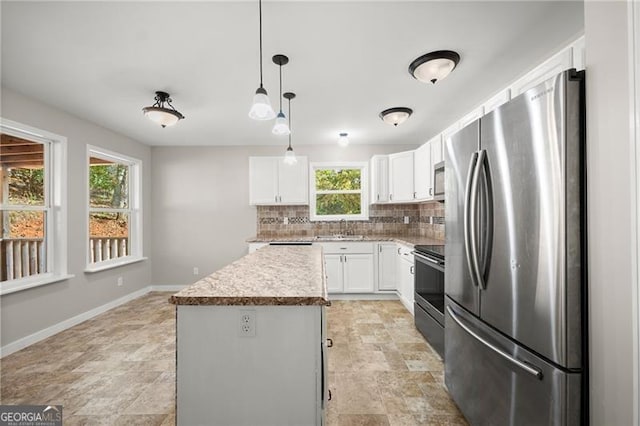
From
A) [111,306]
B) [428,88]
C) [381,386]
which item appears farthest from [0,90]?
[381,386]

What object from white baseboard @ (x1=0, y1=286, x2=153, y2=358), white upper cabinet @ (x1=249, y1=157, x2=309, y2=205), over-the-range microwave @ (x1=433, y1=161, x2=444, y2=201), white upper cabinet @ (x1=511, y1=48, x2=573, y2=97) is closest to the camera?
white upper cabinet @ (x1=511, y1=48, x2=573, y2=97)

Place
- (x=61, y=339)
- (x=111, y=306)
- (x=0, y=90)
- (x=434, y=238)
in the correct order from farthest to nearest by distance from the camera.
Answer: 1. (x=434, y=238)
2. (x=111, y=306)
3. (x=61, y=339)
4. (x=0, y=90)

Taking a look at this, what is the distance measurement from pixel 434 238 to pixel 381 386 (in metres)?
2.55

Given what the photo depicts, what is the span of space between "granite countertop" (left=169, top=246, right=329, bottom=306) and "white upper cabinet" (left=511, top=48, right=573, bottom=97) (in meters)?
1.62

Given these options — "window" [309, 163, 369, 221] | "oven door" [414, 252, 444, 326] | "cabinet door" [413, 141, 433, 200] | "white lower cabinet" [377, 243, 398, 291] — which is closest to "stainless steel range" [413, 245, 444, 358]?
"oven door" [414, 252, 444, 326]

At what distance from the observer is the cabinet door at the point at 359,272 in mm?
4230

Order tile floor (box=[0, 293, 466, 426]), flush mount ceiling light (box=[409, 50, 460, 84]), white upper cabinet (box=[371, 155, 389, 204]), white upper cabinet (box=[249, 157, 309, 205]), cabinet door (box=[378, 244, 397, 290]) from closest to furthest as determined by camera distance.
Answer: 1. tile floor (box=[0, 293, 466, 426])
2. flush mount ceiling light (box=[409, 50, 460, 84])
3. cabinet door (box=[378, 244, 397, 290])
4. white upper cabinet (box=[371, 155, 389, 204])
5. white upper cabinet (box=[249, 157, 309, 205])

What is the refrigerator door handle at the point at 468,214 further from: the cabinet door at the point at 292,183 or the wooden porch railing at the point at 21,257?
the wooden porch railing at the point at 21,257

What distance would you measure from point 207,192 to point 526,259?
4650 millimetres

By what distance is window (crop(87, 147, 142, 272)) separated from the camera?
13.0 ft

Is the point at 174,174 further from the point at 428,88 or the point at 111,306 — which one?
the point at 428,88

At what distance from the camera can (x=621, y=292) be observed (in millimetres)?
994

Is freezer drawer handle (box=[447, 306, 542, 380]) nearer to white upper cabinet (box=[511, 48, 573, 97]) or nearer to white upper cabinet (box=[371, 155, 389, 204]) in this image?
white upper cabinet (box=[511, 48, 573, 97])

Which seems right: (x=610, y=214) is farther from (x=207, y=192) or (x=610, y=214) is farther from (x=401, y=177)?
(x=207, y=192)
